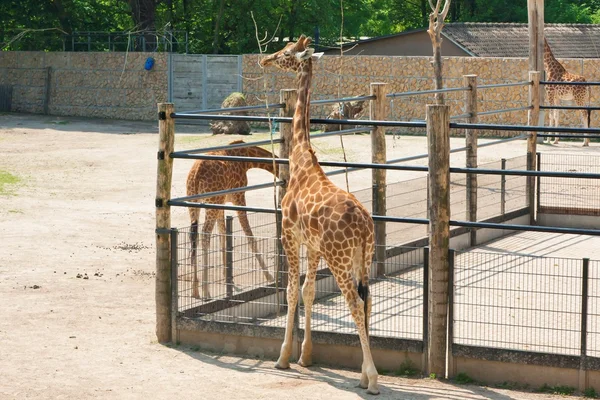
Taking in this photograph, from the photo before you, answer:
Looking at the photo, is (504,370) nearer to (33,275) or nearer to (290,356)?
(290,356)

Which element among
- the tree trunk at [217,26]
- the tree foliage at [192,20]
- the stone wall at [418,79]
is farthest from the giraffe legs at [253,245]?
the tree trunk at [217,26]

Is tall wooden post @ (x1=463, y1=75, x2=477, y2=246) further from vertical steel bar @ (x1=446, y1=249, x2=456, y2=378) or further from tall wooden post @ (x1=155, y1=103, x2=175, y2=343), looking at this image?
vertical steel bar @ (x1=446, y1=249, x2=456, y2=378)

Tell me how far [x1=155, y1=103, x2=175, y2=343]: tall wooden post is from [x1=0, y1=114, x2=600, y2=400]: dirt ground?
0.22 m

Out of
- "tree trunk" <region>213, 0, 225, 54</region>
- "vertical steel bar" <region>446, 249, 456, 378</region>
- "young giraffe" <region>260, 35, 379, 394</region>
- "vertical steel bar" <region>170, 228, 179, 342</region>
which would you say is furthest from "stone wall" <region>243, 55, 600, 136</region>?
"vertical steel bar" <region>446, 249, 456, 378</region>

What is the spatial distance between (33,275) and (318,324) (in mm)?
3874

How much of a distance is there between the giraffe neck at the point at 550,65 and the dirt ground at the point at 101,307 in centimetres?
397

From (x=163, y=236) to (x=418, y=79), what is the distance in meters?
18.8

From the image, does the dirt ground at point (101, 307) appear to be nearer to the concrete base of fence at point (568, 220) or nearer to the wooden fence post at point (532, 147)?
the wooden fence post at point (532, 147)

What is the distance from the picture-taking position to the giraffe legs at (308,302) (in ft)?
25.5

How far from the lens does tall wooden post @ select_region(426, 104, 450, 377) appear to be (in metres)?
7.52

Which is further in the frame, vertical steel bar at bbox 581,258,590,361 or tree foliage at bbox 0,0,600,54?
tree foliage at bbox 0,0,600,54

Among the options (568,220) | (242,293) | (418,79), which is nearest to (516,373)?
(242,293)

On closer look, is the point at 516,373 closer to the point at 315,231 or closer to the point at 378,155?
the point at 315,231

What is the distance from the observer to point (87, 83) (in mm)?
32250
